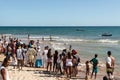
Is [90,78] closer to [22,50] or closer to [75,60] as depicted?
[75,60]

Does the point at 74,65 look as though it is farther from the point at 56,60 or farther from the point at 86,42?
the point at 86,42

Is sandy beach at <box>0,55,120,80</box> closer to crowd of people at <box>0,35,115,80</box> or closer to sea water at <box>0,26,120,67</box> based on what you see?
crowd of people at <box>0,35,115,80</box>

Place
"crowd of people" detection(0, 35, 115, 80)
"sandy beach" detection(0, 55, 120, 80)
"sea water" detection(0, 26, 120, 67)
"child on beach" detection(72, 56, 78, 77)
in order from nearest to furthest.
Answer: "crowd of people" detection(0, 35, 115, 80)
"sandy beach" detection(0, 55, 120, 80)
"child on beach" detection(72, 56, 78, 77)
"sea water" detection(0, 26, 120, 67)

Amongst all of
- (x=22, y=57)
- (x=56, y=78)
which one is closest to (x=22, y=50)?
(x=22, y=57)

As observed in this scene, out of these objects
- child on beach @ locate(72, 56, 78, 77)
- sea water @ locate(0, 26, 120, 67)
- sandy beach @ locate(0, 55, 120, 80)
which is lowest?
sea water @ locate(0, 26, 120, 67)

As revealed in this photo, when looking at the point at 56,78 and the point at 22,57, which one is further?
the point at 22,57

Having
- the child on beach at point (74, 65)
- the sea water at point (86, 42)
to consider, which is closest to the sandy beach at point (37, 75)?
the child on beach at point (74, 65)

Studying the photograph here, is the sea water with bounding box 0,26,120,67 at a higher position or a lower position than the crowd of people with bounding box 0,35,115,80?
lower

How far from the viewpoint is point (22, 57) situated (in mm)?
16281

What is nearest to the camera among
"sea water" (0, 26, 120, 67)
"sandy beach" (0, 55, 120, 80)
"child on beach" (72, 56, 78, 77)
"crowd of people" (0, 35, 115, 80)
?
"crowd of people" (0, 35, 115, 80)

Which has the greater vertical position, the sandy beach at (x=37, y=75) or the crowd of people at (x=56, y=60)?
the crowd of people at (x=56, y=60)

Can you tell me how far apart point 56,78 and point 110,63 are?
3310mm

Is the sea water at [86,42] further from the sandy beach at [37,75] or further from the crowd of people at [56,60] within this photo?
the crowd of people at [56,60]

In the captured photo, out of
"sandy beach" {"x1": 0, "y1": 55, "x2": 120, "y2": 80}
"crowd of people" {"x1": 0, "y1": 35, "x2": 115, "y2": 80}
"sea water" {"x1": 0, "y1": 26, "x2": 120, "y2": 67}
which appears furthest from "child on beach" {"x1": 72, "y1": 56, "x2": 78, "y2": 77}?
"sea water" {"x1": 0, "y1": 26, "x2": 120, "y2": 67}
